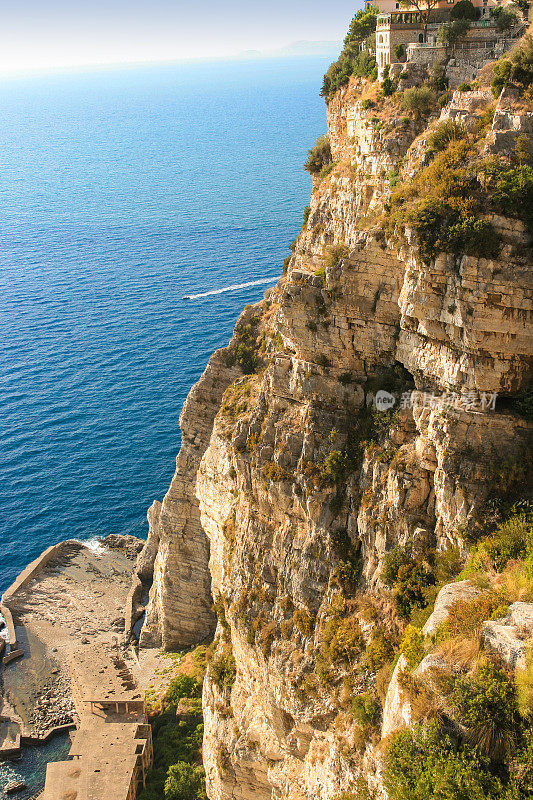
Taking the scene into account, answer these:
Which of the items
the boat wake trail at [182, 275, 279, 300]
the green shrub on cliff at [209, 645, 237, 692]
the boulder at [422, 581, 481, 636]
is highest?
the boulder at [422, 581, 481, 636]

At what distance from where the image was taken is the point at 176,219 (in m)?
171

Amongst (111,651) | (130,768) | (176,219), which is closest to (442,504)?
(130,768)

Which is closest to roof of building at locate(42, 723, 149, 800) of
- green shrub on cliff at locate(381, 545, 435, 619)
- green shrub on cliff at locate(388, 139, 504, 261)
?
green shrub on cliff at locate(381, 545, 435, 619)

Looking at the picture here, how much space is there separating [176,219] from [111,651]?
128 metres

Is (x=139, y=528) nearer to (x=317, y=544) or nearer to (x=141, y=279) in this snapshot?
(x=317, y=544)

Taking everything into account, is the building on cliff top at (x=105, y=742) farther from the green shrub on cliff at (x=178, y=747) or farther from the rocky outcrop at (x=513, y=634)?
the rocky outcrop at (x=513, y=634)

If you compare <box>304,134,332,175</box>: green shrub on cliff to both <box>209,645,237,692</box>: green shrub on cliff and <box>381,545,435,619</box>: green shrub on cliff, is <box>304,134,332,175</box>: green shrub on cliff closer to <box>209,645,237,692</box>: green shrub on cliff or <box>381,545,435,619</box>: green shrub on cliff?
<box>381,545,435,619</box>: green shrub on cliff

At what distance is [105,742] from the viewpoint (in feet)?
166

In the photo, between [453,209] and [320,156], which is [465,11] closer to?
[320,156]

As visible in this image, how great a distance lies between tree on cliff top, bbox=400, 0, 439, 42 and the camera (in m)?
46.0

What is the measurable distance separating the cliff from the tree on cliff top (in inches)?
233

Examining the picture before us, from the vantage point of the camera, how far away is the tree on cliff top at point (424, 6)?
46.0 metres

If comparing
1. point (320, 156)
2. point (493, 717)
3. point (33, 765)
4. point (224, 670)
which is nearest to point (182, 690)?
point (33, 765)

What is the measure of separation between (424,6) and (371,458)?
112 feet
